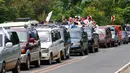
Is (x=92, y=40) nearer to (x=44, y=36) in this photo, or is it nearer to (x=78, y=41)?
(x=78, y=41)

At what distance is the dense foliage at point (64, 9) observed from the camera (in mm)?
38362

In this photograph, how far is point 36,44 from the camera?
22766 millimetres

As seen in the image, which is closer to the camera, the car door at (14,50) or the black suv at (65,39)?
the car door at (14,50)

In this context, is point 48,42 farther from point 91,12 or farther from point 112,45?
point 91,12

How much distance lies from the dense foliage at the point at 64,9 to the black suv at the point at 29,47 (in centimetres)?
1301

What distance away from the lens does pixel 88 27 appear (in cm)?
4000

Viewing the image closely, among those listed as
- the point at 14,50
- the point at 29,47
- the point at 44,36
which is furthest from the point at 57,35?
the point at 14,50

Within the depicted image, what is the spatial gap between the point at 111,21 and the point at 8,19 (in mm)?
35064

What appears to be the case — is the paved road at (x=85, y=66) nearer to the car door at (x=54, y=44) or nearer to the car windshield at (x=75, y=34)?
the car door at (x=54, y=44)

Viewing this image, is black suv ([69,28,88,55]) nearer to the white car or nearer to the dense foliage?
the white car

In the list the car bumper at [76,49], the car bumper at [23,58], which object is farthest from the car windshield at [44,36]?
the car bumper at [76,49]

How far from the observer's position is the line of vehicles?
56.9ft

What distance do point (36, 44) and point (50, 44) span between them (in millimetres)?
2114

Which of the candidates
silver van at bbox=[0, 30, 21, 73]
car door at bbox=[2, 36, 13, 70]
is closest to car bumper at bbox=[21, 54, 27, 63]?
silver van at bbox=[0, 30, 21, 73]
